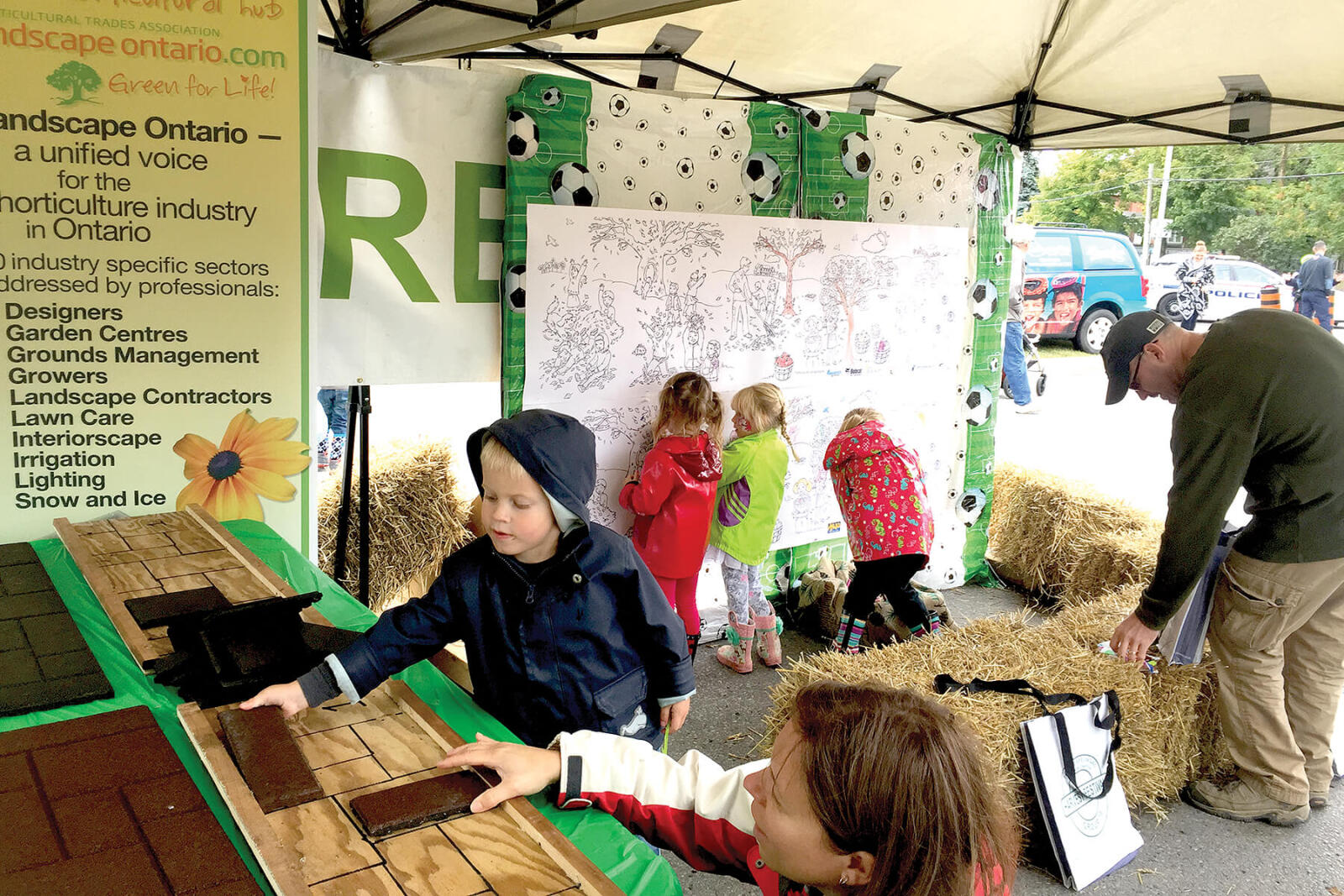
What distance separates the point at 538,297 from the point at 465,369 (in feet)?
1.38

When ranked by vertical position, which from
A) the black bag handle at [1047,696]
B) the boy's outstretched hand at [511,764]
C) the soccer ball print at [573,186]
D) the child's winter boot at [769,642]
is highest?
the soccer ball print at [573,186]

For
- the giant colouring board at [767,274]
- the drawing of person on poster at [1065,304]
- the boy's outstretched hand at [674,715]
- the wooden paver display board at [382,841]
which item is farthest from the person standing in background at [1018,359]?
the wooden paver display board at [382,841]

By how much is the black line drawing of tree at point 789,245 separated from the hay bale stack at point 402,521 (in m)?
1.80

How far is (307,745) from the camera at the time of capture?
4.52 ft

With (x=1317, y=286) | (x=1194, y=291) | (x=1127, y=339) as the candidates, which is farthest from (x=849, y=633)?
(x=1194, y=291)

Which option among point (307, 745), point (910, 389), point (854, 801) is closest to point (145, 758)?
point (307, 745)

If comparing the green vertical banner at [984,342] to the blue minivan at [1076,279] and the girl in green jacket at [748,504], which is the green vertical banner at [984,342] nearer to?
the girl in green jacket at [748,504]

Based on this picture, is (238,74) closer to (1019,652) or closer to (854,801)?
(854,801)

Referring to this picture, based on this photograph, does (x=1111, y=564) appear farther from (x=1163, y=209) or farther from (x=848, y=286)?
(x=1163, y=209)

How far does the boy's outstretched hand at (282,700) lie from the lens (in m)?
1.43

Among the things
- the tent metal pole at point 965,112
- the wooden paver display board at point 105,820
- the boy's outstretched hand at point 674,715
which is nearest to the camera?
the wooden paver display board at point 105,820

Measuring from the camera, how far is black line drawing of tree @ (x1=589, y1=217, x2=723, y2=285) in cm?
396

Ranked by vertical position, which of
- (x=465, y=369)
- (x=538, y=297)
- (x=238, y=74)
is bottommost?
(x=465, y=369)

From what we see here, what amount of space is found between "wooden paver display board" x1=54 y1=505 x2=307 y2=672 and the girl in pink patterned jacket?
7.95ft
